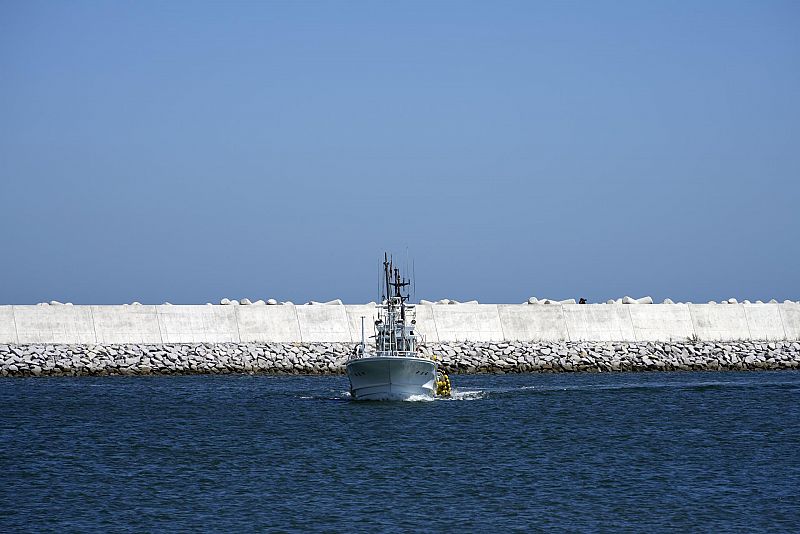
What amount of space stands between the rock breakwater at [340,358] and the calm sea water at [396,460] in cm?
732

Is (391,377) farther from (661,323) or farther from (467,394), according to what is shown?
(661,323)

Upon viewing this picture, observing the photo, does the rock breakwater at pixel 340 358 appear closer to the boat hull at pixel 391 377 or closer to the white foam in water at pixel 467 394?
the white foam in water at pixel 467 394

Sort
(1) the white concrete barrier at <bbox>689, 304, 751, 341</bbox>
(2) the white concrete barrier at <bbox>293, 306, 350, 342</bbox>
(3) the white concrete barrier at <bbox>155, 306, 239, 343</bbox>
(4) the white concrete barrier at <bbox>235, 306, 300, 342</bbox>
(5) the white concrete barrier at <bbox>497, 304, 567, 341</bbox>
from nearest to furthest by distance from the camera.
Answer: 1. (3) the white concrete barrier at <bbox>155, 306, 239, 343</bbox>
2. (4) the white concrete barrier at <bbox>235, 306, 300, 342</bbox>
3. (2) the white concrete barrier at <bbox>293, 306, 350, 342</bbox>
4. (5) the white concrete barrier at <bbox>497, 304, 567, 341</bbox>
5. (1) the white concrete barrier at <bbox>689, 304, 751, 341</bbox>

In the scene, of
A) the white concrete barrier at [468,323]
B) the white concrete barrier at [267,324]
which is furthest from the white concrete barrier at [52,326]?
the white concrete barrier at [468,323]

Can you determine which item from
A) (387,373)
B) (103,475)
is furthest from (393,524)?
(387,373)

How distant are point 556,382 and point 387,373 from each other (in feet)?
54.2

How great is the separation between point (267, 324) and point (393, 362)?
24392 mm

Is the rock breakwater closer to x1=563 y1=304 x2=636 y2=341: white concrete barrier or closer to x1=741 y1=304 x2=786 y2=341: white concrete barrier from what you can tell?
x1=563 y1=304 x2=636 y2=341: white concrete barrier

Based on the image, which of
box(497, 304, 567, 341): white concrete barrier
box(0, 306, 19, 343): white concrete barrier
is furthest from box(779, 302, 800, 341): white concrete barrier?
box(0, 306, 19, 343): white concrete barrier

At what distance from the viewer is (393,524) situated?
86.7 ft

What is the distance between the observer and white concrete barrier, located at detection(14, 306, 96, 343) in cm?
6581

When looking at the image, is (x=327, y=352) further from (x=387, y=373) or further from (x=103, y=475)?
(x=103, y=475)

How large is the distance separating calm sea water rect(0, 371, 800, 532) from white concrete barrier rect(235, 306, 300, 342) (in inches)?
501

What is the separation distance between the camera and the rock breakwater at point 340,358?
63188mm
